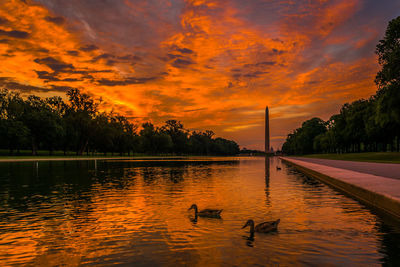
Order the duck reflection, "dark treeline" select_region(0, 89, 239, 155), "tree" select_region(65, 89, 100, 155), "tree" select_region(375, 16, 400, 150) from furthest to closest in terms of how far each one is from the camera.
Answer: "tree" select_region(65, 89, 100, 155), "dark treeline" select_region(0, 89, 239, 155), "tree" select_region(375, 16, 400, 150), the duck reflection

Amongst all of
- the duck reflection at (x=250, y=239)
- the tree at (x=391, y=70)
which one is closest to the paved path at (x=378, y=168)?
the tree at (x=391, y=70)

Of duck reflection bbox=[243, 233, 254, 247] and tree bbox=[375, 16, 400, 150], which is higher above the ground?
tree bbox=[375, 16, 400, 150]

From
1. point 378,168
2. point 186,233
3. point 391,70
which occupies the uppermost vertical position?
point 391,70

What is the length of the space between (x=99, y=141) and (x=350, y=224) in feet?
405

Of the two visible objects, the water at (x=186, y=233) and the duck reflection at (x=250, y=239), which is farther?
the duck reflection at (x=250, y=239)

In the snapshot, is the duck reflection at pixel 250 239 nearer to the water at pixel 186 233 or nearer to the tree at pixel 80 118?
the water at pixel 186 233

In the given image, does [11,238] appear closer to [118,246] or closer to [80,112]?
[118,246]

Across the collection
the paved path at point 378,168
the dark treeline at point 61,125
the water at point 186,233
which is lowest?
the water at point 186,233

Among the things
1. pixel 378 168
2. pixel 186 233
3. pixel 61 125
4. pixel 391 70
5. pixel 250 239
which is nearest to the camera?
pixel 250 239

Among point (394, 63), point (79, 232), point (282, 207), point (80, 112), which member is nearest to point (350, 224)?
point (282, 207)

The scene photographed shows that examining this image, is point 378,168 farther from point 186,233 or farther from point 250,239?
point 186,233

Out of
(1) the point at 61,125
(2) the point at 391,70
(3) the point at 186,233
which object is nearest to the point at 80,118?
(1) the point at 61,125

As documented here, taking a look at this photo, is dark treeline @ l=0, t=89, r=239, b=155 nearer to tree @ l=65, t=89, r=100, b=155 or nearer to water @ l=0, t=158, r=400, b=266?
tree @ l=65, t=89, r=100, b=155

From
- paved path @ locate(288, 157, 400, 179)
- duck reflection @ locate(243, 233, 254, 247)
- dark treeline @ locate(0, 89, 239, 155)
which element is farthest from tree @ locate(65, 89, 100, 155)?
duck reflection @ locate(243, 233, 254, 247)
